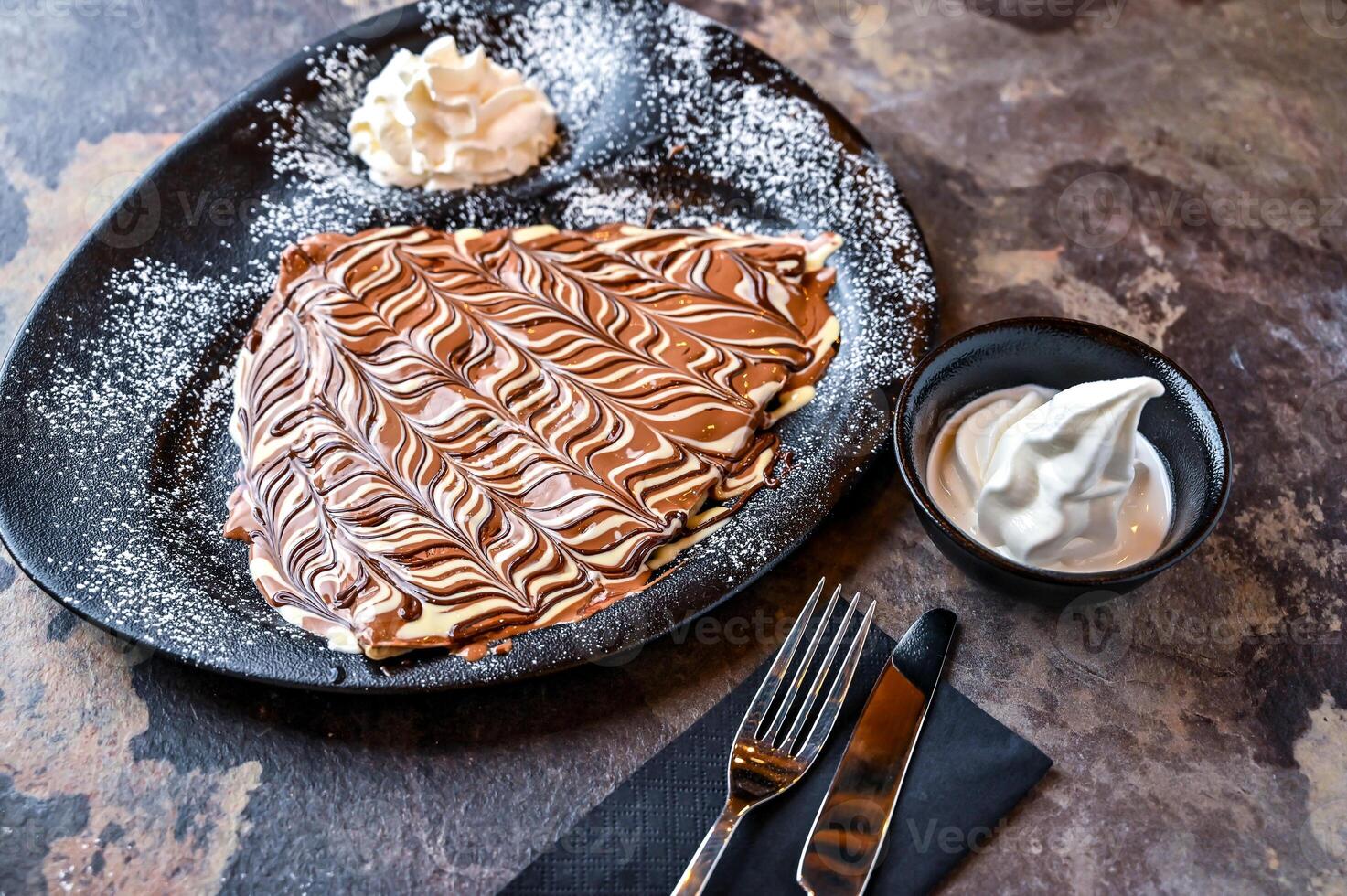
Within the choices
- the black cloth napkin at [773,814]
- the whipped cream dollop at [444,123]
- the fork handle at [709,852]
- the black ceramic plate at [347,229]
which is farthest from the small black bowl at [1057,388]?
the whipped cream dollop at [444,123]

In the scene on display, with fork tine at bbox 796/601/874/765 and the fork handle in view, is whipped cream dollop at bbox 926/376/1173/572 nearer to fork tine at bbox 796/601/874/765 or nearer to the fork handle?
fork tine at bbox 796/601/874/765

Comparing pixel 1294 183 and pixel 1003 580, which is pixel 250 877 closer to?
pixel 1003 580

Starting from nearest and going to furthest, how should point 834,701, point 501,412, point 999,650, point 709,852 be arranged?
point 709,852 → point 834,701 → point 999,650 → point 501,412

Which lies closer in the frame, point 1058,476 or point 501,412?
point 1058,476

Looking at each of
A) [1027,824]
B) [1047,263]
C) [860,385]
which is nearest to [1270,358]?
[1047,263]

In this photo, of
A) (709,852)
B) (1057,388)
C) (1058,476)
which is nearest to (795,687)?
(709,852)

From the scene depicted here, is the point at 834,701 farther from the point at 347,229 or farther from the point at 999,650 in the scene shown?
the point at 347,229
